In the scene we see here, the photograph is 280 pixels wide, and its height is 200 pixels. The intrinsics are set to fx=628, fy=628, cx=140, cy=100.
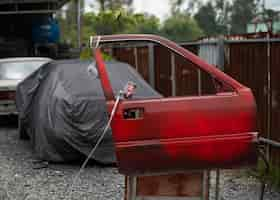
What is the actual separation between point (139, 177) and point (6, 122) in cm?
984

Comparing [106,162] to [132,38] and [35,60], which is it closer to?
[132,38]

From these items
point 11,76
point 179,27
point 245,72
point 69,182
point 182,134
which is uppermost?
point 179,27

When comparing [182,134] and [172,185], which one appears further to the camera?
[172,185]

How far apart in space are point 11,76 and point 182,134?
9.83 meters

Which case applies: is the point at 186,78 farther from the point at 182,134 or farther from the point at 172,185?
the point at 182,134

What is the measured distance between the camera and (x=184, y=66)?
453 inches

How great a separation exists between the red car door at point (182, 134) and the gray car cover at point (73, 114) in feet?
12.1

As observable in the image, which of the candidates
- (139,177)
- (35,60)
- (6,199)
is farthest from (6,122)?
(139,177)

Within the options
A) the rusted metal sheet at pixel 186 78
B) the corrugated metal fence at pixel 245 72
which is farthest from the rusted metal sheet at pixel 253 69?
the rusted metal sheet at pixel 186 78

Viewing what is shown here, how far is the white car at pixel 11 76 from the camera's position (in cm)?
1320

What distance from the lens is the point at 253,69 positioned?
8648mm

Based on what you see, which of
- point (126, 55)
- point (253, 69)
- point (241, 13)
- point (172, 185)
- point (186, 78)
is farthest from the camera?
point (241, 13)

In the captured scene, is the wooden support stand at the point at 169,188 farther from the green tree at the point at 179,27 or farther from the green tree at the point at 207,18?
the green tree at the point at 207,18

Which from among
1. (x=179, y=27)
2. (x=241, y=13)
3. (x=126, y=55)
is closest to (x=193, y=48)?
(x=126, y=55)
